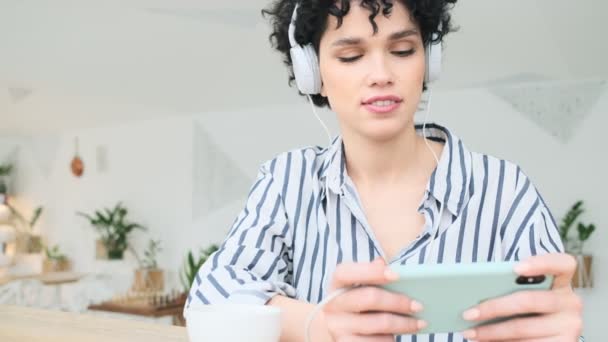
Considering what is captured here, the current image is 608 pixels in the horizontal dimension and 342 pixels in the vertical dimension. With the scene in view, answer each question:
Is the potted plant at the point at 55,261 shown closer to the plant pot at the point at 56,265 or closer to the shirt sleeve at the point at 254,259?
the plant pot at the point at 56,265

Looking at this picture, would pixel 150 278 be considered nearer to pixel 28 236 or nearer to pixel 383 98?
pixel 28 236

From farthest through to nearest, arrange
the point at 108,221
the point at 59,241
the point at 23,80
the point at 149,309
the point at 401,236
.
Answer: the point at 59,241 → the point at 108,221 → the point at 23,80 → the point at 149,309 → the point at 401,236

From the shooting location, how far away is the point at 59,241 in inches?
275

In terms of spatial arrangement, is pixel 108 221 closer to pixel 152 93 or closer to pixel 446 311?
pixel 152 93

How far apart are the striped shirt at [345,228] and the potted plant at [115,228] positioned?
5.44m

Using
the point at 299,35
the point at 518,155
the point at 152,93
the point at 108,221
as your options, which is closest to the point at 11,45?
the point at 152,93

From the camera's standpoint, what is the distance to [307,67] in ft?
3.36

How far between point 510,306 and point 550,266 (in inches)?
2.3

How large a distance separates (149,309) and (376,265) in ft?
13.7

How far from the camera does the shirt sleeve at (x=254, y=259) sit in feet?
2.92

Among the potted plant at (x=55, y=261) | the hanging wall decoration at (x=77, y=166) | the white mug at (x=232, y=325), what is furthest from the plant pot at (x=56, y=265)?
the white mug at (x=232, y=325)

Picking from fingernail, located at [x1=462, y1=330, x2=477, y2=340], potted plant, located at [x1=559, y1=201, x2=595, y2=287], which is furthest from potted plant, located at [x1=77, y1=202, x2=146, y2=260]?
fingernail, located at [x1=462, y1=330, x2=477, y2=340]

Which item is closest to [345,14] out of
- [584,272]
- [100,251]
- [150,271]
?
[584,272]

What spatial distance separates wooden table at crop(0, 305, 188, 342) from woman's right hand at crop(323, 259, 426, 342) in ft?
1.25
